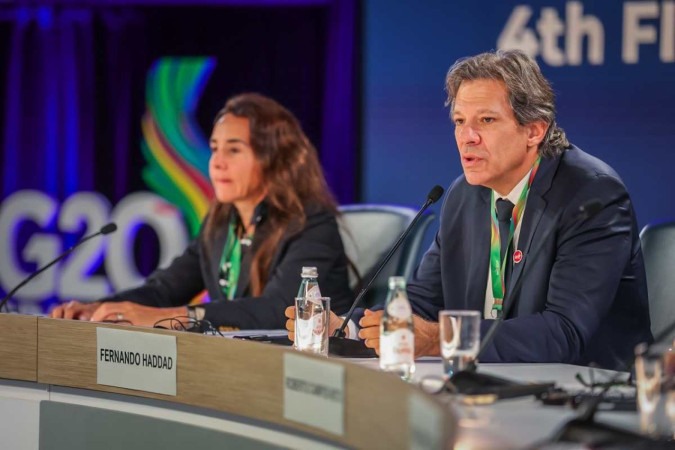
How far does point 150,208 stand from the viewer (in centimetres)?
500

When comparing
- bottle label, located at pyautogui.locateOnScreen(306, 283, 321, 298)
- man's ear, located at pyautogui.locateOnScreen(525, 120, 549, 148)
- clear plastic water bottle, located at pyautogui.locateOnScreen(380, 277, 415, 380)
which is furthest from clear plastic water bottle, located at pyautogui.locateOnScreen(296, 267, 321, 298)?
man's ear, located at pyautogui.locateOnScreen(525, 120, 549, 148)

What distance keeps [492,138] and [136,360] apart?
114 cm

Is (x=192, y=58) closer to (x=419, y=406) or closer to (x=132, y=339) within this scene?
(x=132, y=339)

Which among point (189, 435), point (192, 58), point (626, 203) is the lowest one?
point (189, 435)

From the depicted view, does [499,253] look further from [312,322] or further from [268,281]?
[268,281]

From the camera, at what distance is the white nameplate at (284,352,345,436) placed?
6.26 feet

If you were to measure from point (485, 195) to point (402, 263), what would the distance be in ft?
2.07

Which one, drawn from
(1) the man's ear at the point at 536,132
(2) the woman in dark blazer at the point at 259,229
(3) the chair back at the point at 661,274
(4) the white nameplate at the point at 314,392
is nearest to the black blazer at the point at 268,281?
(2) the woman in dark blazer at the point at 259,229

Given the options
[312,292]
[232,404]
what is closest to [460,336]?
[232,404]

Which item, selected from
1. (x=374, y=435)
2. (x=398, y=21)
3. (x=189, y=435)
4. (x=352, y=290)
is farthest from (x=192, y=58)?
(x=374, y=435)

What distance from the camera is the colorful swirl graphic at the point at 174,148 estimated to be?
16.4ft

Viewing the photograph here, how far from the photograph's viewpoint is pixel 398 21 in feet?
15.3

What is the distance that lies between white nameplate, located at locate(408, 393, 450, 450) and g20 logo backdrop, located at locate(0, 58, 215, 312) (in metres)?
3.40

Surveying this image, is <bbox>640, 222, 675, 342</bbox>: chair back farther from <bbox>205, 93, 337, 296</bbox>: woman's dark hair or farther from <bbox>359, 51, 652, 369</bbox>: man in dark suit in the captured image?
<bbox>205, 93, 337, 296</bbox>: woman's dark hair
